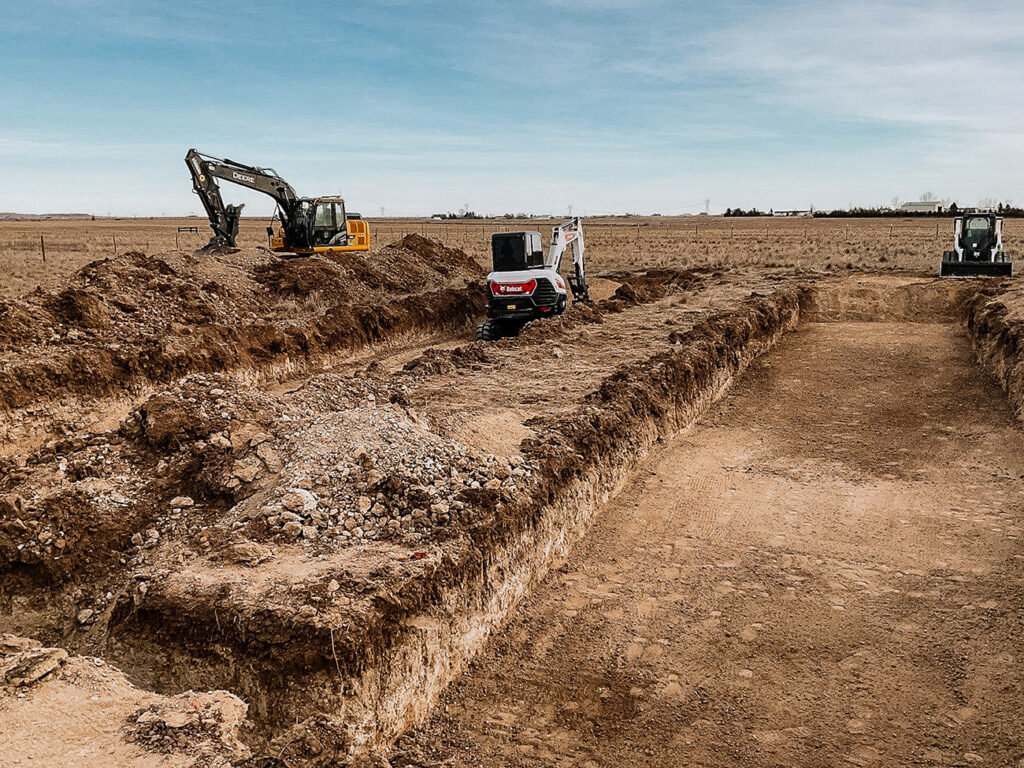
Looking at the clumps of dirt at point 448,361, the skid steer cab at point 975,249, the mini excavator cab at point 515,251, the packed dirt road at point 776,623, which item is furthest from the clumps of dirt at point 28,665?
the skid steer cab at point 975,249

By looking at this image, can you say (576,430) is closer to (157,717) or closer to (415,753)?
(415,753)

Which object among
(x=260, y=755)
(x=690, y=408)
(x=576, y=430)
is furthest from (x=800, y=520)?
(x=260, y=755)

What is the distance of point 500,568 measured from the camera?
263 inches

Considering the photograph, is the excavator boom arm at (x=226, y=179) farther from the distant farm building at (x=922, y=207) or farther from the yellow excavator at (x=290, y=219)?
the distant farm building at (x=922, y=207)

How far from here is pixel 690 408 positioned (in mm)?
12320

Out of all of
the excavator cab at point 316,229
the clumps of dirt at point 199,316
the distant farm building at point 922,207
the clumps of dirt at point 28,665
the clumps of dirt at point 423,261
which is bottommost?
the clumps of dirt at point 28,665

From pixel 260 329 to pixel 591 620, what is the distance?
1106 centimetres

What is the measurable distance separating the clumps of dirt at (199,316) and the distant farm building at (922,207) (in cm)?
6830

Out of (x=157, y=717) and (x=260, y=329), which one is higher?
(x=260, y=329)

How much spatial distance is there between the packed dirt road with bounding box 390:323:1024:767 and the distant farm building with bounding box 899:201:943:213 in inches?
2905

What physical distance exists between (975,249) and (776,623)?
21.9 metres

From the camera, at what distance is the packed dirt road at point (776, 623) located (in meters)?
5.30

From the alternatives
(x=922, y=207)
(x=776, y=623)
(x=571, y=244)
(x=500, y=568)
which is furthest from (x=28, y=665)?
(x=922, y=207)

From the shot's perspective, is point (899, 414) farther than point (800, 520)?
Yes
